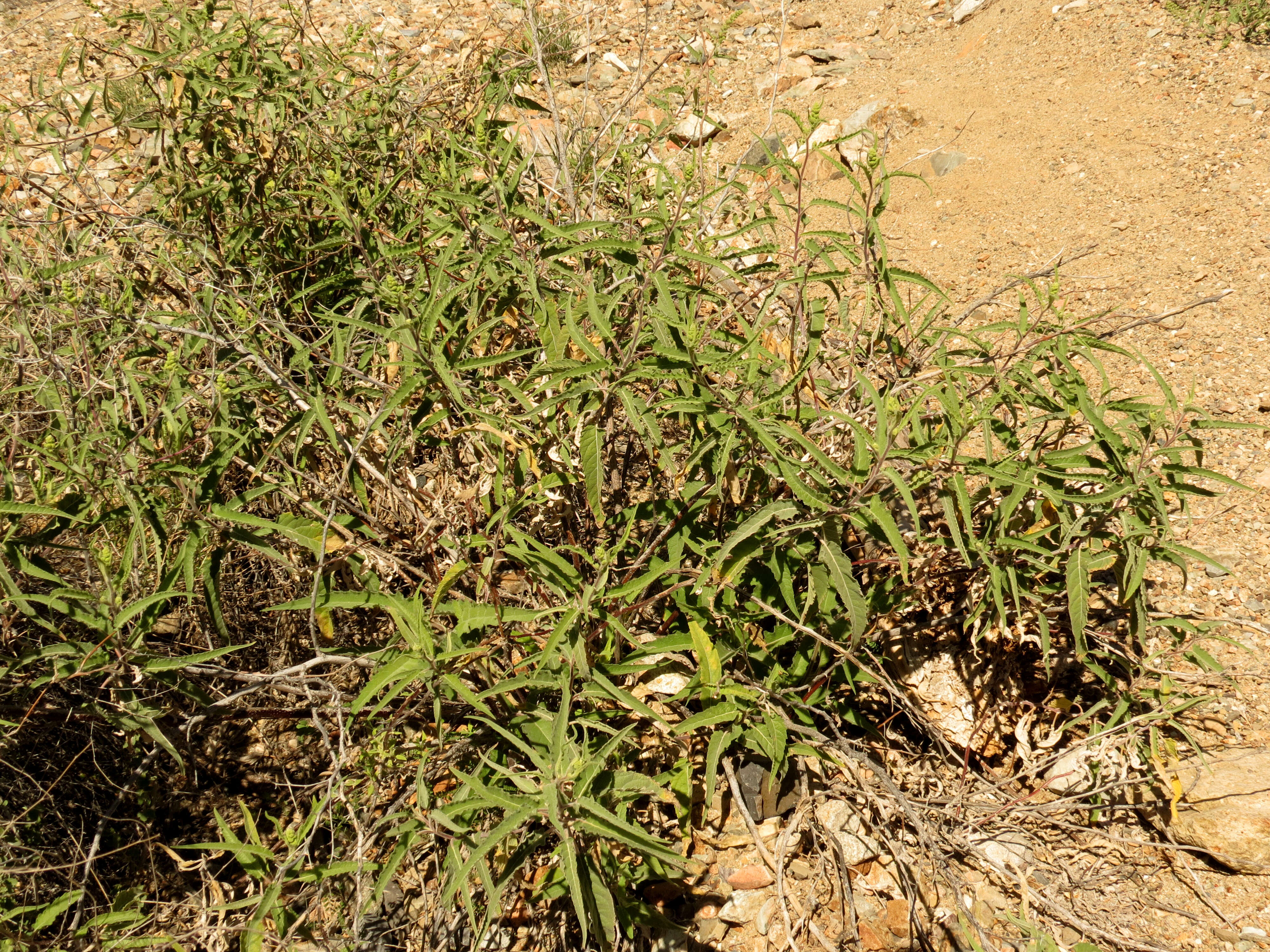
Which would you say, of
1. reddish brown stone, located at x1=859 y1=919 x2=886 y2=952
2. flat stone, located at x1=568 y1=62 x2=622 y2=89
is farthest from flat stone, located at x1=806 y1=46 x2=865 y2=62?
reddish brown stone, located at x1=859 y1=919 x2=886 y2=952

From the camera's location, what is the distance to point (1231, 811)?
A: 2.00 m

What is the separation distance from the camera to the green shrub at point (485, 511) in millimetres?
1762

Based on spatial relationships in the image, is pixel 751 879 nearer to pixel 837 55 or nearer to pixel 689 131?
pixel 689 131

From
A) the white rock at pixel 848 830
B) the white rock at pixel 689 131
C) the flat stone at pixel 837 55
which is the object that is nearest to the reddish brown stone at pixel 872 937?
the white rock at pixel 848 830

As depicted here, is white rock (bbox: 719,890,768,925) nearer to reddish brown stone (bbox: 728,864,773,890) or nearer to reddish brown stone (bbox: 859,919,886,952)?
reddish brown stone (bbox: 728,864,773,890)

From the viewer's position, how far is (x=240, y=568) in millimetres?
2439

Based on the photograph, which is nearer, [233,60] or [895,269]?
[895,269]

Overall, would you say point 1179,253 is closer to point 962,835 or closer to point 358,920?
point 962,835

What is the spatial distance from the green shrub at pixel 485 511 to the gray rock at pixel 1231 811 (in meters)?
0.15

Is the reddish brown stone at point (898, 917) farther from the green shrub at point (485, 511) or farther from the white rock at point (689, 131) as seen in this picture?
the white rock at point (689, 131)

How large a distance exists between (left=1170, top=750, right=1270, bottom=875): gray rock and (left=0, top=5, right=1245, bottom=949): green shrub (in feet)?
0.50

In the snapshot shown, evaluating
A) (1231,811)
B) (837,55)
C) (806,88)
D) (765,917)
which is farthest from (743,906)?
(837,55)

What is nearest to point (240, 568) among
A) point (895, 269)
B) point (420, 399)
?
point (420, 399)

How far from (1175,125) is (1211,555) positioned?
251 cm
